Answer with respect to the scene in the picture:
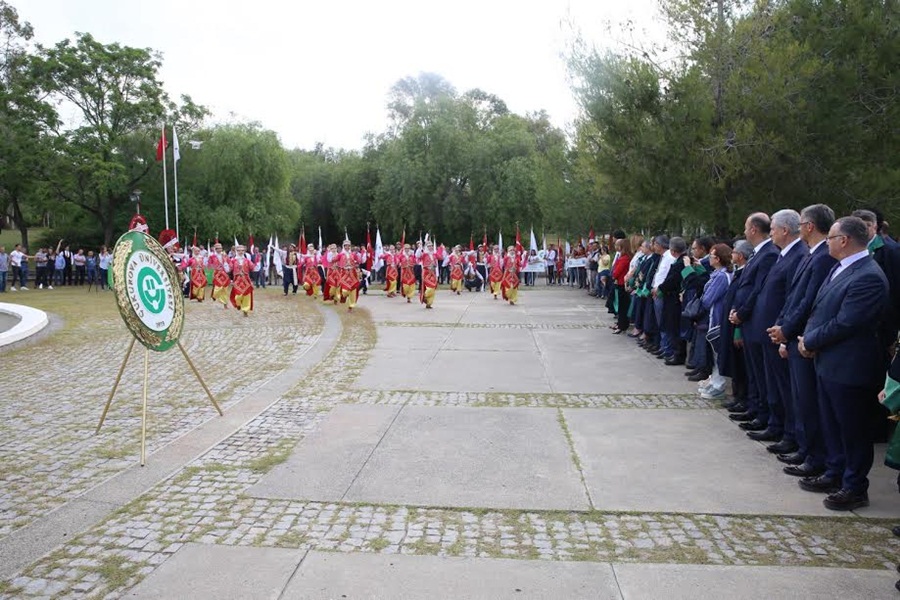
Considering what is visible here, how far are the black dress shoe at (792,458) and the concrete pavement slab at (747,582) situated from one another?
1.89 meters

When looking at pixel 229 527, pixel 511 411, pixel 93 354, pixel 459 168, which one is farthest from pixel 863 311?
pixel 459 168

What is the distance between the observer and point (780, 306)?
20.2 ft

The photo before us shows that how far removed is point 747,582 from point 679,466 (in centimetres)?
203

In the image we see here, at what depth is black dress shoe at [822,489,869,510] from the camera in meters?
4.75

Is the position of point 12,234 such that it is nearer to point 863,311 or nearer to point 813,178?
point 813,178

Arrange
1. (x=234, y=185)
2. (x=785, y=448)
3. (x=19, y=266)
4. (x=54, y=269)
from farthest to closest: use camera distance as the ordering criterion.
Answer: (x=234, y=185)
(x=54, y=269)
(x=19, y=266)
(x=785, y=448)

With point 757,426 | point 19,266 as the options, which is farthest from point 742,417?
point 19,266

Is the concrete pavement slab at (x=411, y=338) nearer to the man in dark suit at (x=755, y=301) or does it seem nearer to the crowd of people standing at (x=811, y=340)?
the crowd of people standing at (x=811, y=340)

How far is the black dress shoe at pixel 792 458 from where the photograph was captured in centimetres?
570

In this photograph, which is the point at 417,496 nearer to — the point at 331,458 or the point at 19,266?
the point at 331,458

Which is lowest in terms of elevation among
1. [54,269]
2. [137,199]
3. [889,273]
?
[54,269]

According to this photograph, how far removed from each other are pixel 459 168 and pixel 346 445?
36715mm

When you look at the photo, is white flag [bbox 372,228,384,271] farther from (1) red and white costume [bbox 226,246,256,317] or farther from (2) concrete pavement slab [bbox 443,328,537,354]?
(2) concrete pavement slab [bbox 443,328,537,354]

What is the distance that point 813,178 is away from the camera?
492 inches
